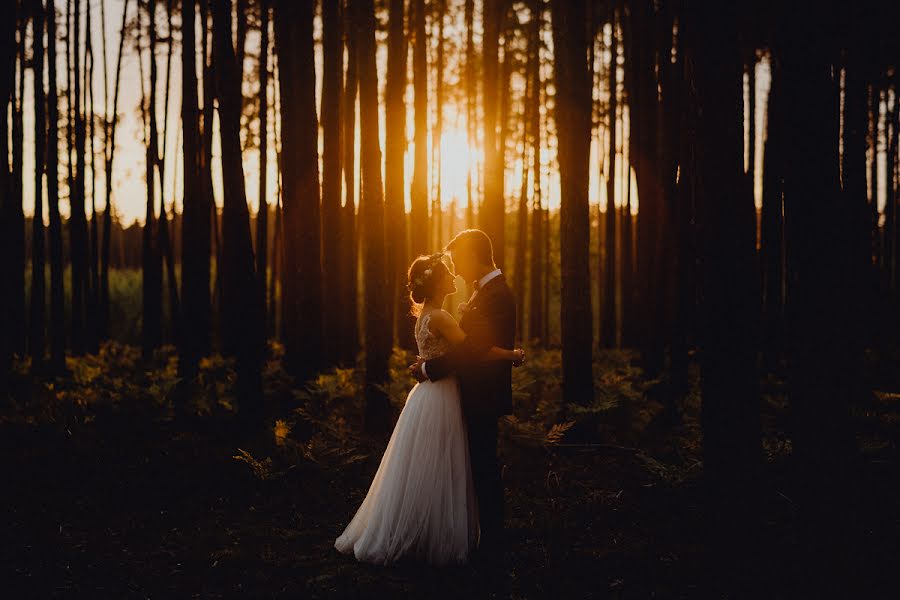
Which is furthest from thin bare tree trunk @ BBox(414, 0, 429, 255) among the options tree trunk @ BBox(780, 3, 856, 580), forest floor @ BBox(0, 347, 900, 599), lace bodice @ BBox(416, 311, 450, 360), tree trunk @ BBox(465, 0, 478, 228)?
tree trunk @ BBox(780, 3, 856, 580)

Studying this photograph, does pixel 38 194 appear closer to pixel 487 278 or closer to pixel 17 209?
pixel 17 209

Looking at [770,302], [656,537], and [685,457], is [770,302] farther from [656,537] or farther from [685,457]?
[656,537]

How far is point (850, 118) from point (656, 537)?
302 inches

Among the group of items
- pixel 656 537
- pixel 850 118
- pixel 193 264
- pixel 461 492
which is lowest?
pixel 656 537

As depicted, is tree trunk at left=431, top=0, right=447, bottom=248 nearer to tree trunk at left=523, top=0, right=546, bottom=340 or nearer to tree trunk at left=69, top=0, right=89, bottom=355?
tree trunk at left=523, top=0, right=546, bottom=340

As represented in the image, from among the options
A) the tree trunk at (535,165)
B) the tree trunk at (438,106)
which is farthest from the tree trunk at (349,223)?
the tree trunk at (535,165)

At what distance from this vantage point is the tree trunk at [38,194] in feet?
41.5

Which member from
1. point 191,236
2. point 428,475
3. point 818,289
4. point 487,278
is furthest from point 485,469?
point 191,236

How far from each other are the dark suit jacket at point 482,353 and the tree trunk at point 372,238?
3.31 m

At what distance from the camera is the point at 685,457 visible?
23.2 ft

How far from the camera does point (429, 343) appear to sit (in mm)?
5047

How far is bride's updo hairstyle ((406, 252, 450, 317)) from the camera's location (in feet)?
16.6

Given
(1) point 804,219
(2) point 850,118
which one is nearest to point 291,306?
(1) point 804,219

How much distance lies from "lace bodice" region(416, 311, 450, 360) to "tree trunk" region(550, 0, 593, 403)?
3476 millimetres
